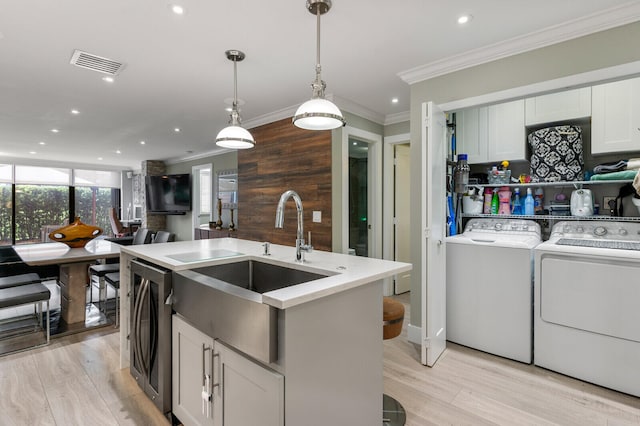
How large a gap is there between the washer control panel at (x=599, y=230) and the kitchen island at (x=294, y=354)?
213cm

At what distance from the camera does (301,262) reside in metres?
1.81

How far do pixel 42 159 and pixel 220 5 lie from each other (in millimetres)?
8592

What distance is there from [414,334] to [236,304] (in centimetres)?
224

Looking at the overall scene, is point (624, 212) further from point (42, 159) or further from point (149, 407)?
point (42, 159)

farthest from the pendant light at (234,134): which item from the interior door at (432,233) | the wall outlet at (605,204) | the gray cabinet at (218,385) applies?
the wall outlet at (605,204)

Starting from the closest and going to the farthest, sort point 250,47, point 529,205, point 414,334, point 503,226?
point 250,47
point 414,334
point 529,205
point 503,226

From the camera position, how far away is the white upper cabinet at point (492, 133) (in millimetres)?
3029

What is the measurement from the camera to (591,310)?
7.22 ft

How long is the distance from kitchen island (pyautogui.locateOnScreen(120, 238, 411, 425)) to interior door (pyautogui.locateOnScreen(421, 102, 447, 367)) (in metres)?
0.82

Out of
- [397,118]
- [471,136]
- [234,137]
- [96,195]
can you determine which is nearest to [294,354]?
[234,137]

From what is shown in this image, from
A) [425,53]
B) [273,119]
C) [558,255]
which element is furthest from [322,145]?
[558,255]

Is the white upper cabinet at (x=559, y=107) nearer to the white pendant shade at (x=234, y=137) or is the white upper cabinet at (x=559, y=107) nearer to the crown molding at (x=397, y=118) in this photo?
the crown molding at (x=397, y=118)

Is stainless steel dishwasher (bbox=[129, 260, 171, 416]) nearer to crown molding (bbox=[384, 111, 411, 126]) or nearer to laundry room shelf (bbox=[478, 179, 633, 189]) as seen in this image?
laundry room shelf (bbox=[478, 179, 633, 189])

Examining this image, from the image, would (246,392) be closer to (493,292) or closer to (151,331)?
(151,331)
